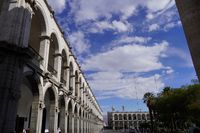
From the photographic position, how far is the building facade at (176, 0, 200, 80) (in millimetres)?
6695

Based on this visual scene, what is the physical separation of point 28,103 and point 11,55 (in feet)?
32.4

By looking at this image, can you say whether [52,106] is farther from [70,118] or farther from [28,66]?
[70,118]

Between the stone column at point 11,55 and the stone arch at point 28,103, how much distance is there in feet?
5.15

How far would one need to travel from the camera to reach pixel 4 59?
11.5m

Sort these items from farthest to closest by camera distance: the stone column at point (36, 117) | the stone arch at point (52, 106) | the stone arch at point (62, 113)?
the stone arch at point (62, 113), the stone arch at point (52, 106), the stone column at point (36, 117)

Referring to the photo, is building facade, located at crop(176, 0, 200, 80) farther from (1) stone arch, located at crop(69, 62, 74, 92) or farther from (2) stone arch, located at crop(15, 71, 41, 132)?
(1) stone arch, located at crop(69, 62, 74, 92)

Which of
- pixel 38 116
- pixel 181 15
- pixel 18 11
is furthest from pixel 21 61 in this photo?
pixel 181 15

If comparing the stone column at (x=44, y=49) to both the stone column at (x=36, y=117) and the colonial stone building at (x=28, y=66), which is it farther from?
the stone column at (x=36, y=117)

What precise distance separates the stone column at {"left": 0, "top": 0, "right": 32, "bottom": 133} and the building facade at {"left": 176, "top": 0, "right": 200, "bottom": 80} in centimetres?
895

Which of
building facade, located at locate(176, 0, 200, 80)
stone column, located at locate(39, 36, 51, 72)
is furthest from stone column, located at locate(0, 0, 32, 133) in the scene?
building facade, located at locate(176, 0, 200, 80)

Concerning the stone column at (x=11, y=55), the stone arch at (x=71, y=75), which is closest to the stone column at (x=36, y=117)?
the stone column at (x=11, y=55)

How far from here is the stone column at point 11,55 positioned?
1098 centimetres

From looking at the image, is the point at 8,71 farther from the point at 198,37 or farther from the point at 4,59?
the point at 198,37

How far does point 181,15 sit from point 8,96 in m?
9.50
